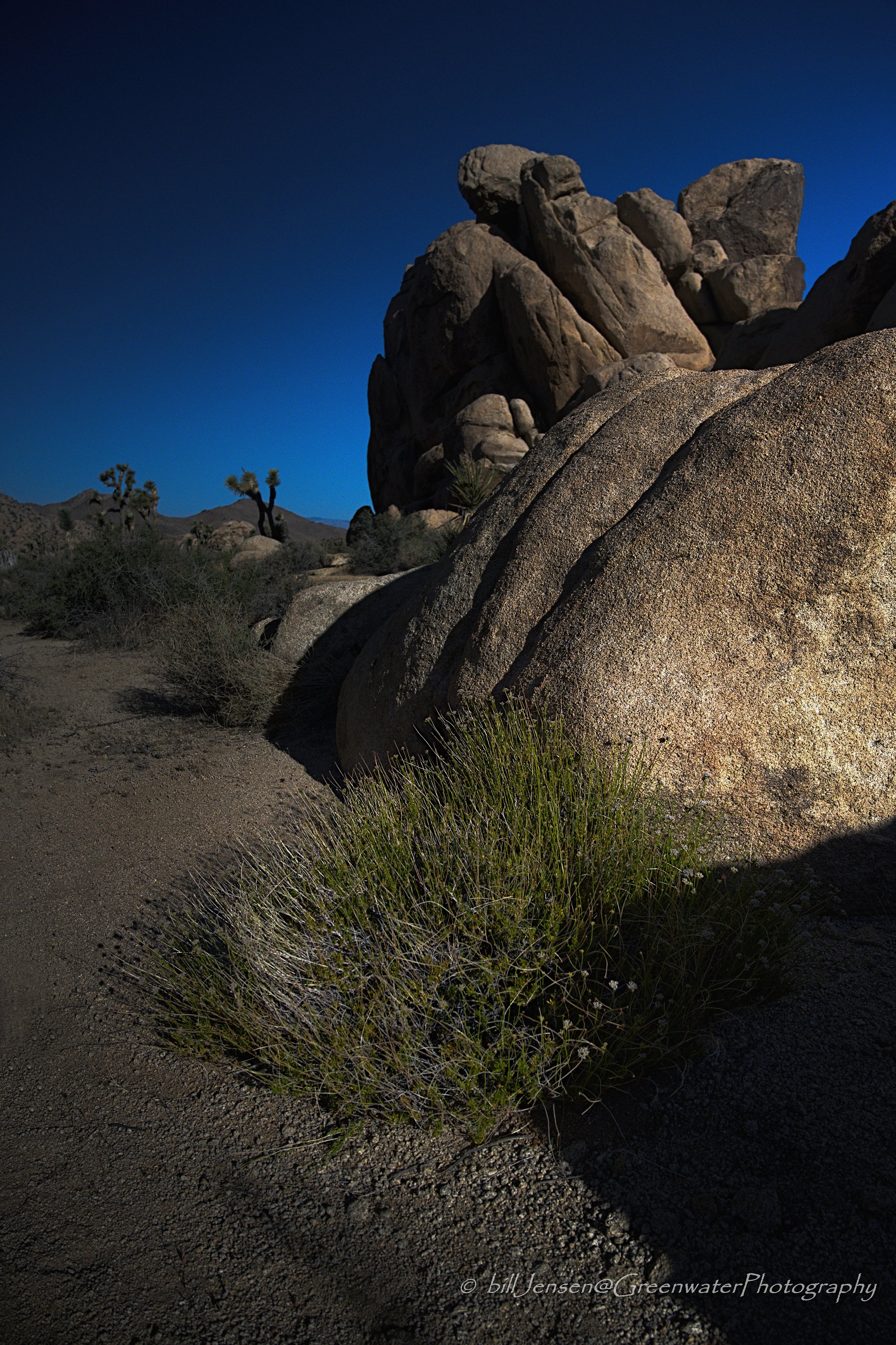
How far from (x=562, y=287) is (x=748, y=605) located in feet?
75.0

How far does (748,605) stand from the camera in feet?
11.1

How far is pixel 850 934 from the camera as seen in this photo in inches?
115

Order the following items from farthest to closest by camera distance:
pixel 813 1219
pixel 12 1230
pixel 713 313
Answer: pixel 713 313 < pixel 12 1230 < pixel 813 1219

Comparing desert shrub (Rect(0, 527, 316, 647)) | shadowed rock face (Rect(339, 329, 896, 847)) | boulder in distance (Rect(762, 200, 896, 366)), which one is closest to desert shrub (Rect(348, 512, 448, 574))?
desert shrub (Rect(0, 527, 316, 647))

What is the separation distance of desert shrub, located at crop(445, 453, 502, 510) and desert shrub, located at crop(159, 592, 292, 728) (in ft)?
25.9

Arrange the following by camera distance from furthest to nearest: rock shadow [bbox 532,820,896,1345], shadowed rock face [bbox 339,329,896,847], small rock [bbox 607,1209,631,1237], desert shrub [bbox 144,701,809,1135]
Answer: shadowed rock face [bbox 339,329,896,847], desert shrub [bbox 144,701,809,1135], small rock [bbox 607,1209,631,1237], rock shadow [bbox 532,820,896,1345]

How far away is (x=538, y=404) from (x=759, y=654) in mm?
22349

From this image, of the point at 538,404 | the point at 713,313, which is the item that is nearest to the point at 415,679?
the point at 538,404

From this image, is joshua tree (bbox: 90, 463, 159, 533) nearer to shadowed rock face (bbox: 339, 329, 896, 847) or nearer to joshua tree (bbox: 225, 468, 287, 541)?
joshua tree (bbox: 225, 468, 287, 541)

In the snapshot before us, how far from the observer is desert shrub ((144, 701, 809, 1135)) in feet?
7.51

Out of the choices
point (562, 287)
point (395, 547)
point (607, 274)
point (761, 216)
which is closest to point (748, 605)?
point (395, 547)

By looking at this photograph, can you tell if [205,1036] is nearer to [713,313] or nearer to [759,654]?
[759,654]

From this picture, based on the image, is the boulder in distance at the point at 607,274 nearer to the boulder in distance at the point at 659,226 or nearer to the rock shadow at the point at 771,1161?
the boulder in distance at the point at 659,226

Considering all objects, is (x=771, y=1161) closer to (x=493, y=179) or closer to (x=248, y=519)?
(x=493, y=179)
